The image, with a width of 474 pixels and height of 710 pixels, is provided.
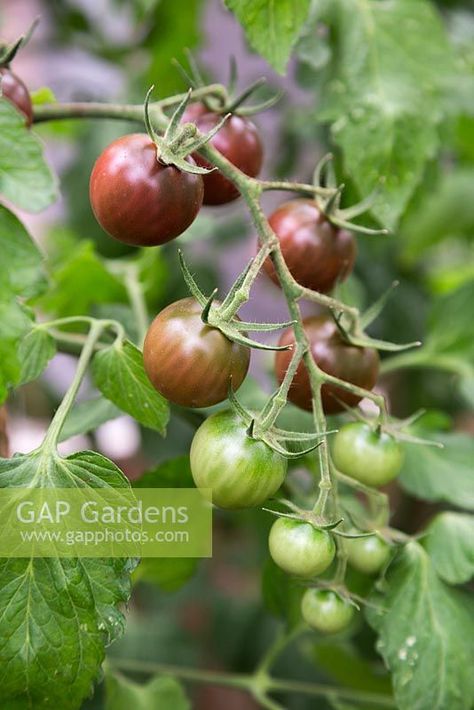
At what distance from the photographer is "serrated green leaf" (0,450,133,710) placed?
44 centimetres

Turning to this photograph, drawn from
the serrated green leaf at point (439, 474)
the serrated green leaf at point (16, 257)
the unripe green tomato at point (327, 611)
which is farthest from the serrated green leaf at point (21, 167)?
the serrated green leaf at point (439, 474)

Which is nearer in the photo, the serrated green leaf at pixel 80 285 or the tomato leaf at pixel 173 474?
the tomato leaf at pixel 173 474

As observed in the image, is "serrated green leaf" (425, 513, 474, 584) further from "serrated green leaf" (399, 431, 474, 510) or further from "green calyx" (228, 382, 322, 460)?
"green calyx" (228, 382, 322, 460)

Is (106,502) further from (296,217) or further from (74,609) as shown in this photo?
(296,217)

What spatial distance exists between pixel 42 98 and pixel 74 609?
1.08 ft

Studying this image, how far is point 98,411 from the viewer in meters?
0.58

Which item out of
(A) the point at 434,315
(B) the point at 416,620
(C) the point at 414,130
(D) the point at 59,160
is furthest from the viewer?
(D) the point at 59,160

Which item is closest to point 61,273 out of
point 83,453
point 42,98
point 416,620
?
point 42,98

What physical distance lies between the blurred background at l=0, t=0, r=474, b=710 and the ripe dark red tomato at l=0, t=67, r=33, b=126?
305mm

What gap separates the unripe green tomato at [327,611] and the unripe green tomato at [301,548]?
0.05 meters

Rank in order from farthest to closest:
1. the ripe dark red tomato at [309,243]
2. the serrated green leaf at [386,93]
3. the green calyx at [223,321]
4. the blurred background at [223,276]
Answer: the blurred background at [223,276] → the serrated green leaf at [386,93] → the ripe dark red tomato at [309,243] → the green calyx at [223,321]

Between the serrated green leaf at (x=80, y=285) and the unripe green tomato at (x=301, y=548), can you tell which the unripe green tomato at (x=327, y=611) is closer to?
the unripe green tomato at (x=301, y=548)

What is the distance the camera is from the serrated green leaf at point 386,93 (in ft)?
2.06

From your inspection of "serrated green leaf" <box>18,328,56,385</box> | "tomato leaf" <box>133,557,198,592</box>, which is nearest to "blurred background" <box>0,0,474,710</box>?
"tomato leaf" <box>133,557,198,592</box>
